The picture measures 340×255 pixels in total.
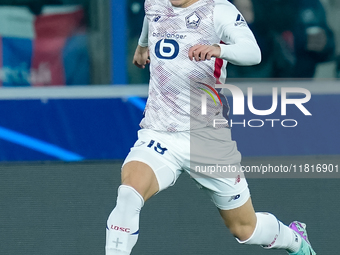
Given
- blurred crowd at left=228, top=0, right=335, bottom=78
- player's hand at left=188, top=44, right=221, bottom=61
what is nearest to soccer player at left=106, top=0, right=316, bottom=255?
Answer: player's hand at left=188, top=44, right=221, bottom=61

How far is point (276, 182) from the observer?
4777 millimetres

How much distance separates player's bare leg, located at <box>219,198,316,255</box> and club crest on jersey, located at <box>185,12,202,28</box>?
98cm

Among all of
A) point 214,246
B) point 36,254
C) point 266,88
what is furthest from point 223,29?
point 266,88

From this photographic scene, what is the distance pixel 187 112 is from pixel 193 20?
0.47 metres

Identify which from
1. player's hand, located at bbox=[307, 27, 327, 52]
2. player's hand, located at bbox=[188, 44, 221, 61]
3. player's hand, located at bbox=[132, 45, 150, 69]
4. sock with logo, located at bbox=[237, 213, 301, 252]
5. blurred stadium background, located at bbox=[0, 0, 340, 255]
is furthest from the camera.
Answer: player's hand, located at bbox=[307, 27, 327, 52]

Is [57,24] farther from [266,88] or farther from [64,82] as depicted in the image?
[266,88]

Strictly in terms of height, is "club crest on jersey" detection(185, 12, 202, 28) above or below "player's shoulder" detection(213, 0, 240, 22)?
below

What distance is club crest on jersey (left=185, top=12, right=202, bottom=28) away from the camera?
10.2 feet

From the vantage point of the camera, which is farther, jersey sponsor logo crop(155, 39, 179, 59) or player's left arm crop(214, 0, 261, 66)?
jersey sponsor logo crop(155, 39, 179, 59)

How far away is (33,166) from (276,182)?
2.03 m

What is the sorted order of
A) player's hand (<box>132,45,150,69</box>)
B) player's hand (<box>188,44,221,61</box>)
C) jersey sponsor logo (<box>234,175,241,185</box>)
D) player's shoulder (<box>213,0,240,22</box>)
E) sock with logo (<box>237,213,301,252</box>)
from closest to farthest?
player's hand (<box>188,44,221,61</box>) → player's shoulder (<box>213,0,240,22</box>) → jersey sponsor logo (<box>234,175,241,185</box>) → sock with logo (<box>237,213,301,252</box>) → player's hand (<box>132,45,150,69</box>)

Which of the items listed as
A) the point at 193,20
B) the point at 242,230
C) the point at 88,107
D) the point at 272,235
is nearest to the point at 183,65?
the point at 193,20

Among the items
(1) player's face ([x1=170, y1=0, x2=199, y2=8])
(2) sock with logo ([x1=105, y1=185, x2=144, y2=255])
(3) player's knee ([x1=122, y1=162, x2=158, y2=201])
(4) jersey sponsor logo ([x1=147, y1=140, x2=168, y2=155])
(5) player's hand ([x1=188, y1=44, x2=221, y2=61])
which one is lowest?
(2) sock with logo ([x1=105, y1=185, x2=144, y2=255])

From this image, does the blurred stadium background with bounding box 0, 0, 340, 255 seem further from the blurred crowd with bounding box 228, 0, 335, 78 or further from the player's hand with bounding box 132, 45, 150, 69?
the player's hand with bounding box 132, 45, 150, 69
